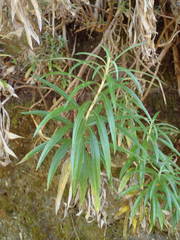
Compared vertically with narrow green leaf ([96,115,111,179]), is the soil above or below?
below

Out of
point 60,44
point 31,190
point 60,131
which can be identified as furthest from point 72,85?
point 31,190

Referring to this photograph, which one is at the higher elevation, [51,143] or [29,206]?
[51,143]

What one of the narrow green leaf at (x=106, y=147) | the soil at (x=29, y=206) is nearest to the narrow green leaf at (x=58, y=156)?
the narrow green leaf at (x=106, y=147)

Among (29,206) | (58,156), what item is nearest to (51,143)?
(58,156)

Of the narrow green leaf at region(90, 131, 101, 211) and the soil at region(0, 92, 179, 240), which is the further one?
the soil at region(0, 92, 179, 240)

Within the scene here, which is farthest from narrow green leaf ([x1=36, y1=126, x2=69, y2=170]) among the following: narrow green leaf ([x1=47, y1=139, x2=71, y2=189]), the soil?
the soil

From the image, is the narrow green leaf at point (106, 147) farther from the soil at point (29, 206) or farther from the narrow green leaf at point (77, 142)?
the soil at point (29, 206)

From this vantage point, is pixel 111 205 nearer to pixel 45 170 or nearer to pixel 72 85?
pixel 45 170

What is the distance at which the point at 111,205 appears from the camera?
4.21 feet

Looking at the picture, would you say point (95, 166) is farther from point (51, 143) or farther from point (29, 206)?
point (29, 206)

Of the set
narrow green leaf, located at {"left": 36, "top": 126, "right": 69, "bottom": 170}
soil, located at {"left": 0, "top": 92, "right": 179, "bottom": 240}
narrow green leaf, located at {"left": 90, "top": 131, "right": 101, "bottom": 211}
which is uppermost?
narrow green leaf, located at {"left": 36, "top": 126, "right": 69, "bottom": 170}

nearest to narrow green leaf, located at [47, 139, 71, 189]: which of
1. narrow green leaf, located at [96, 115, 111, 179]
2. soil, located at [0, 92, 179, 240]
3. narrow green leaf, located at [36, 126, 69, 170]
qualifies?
narrow green leaf, located at [36, 126, 69, 170]

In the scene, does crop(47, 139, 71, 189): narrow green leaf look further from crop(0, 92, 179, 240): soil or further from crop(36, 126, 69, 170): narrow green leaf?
crop(0, 92, 179, 240): soil

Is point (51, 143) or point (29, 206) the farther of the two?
point (29, 206)
